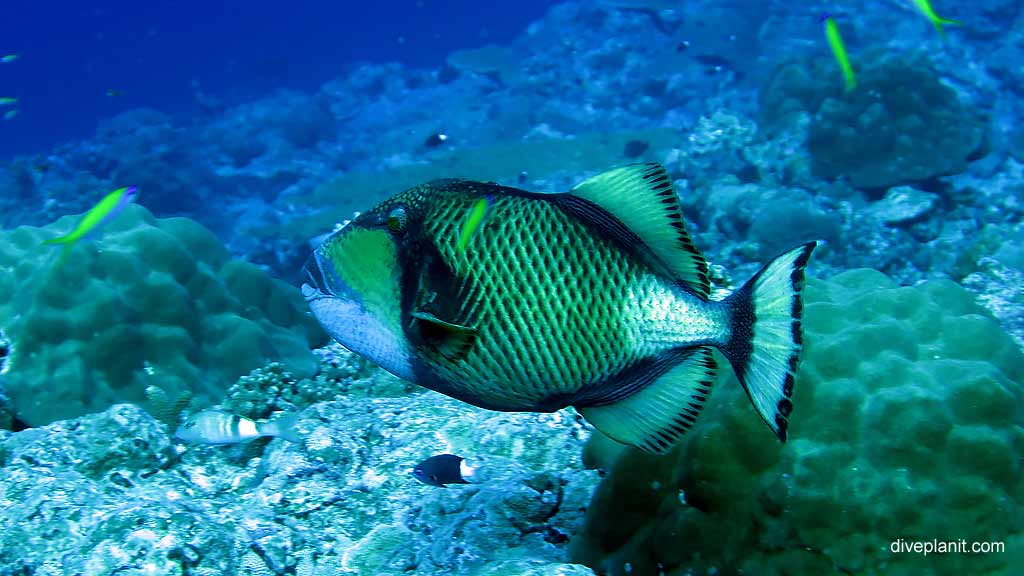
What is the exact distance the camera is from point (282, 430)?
351 cm

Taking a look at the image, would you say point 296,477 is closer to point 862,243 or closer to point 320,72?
point 862,243

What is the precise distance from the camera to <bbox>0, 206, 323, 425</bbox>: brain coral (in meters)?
4.85

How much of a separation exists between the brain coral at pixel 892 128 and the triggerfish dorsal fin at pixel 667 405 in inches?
460

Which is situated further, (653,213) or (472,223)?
(653,213)

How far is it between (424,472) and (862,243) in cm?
923

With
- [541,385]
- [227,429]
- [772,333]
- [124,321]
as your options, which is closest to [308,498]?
[227,429]

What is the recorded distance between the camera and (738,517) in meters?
2.36

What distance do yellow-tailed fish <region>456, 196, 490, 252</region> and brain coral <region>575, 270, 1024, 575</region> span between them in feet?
4.67

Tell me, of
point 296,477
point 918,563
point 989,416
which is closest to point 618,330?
point 918,563

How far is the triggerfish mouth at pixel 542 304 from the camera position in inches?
61.7

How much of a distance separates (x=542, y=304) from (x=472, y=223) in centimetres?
27

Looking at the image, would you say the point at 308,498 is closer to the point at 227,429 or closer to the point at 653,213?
the point at 227,429

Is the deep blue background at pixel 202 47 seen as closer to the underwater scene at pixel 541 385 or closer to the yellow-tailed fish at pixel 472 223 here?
the underwater scene at pixel 541 385

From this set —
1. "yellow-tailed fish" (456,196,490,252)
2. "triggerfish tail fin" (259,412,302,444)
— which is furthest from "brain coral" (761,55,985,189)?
"yellow-tailed fish" (456,196,490,252)
